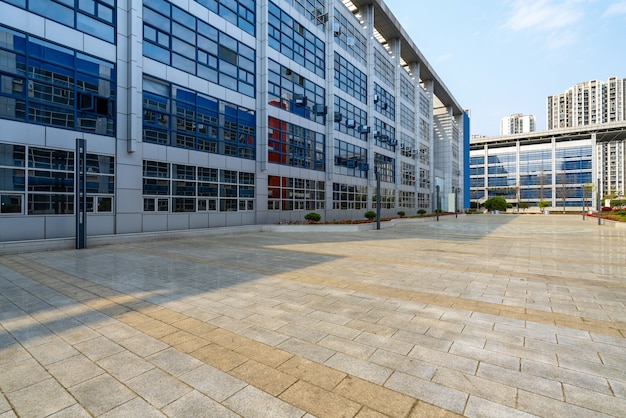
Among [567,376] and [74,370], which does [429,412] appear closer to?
[567,376]

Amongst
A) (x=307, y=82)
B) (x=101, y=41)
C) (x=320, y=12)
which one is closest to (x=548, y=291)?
(x=101, y=41)

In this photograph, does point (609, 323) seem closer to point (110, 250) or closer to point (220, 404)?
point (220, 404)

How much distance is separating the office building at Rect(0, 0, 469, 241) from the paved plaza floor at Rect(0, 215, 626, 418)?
7.48 meters

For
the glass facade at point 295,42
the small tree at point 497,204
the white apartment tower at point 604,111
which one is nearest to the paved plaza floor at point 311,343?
the glass facade at point 295,42

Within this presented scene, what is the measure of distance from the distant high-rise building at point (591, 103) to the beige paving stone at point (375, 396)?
7243 inches

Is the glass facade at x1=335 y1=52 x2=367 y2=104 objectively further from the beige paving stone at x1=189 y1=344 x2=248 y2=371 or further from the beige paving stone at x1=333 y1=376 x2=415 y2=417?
the beige paving stone at x1=333 y1=376 x2=415 y2=417

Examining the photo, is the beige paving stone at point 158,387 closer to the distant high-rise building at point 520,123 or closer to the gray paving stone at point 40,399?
the gray paving stone at point 40,399

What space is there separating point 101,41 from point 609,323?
2203cm

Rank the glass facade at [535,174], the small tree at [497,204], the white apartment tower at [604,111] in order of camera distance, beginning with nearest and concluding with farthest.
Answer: the small tree at [497,204]
the glass facade at [535,174]
the white apartment tower at [604,111]

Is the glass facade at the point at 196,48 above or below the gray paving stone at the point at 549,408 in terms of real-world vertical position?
above

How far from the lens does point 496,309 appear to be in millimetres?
6012

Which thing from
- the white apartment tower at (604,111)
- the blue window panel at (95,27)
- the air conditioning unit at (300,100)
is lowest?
the blue window panel at (95,27)

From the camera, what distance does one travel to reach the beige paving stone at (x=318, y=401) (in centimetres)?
293

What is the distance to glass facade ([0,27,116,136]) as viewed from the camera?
528 inches
